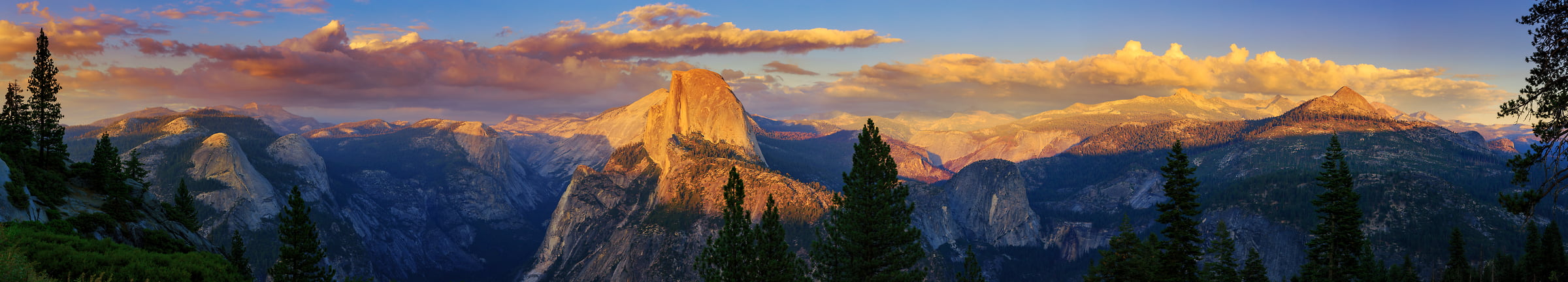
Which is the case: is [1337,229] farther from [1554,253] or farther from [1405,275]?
[1405,275]

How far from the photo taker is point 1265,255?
192 meters

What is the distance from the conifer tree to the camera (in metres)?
52.9

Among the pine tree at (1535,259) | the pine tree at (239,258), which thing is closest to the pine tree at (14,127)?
the pine tree at (239,258)

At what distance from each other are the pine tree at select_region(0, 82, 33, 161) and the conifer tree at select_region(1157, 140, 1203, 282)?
276ft

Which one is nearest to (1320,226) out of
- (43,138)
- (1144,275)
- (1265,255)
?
(1144,275)

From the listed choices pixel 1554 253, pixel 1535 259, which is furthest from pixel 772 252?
pixel 1535 259

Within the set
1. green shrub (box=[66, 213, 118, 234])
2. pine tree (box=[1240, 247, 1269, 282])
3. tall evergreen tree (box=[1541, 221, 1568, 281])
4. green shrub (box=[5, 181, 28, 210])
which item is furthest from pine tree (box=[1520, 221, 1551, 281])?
green shrub (box=[5, 181, 28, 210])

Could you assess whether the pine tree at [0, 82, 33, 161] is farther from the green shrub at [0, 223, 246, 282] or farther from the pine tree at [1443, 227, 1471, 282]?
the pine tree at [1443, 227, 1471, 282]

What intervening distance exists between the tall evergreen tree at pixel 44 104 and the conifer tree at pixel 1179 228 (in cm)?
8943

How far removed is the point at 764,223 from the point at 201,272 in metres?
29.3

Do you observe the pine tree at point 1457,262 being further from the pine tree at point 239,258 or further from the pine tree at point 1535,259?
the pine tree at point 239,258

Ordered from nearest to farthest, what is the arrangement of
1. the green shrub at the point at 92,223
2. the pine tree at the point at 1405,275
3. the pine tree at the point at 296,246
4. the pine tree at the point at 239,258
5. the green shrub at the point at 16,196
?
the green shrub at the point at 16,196, the green shrub at the point at 92,223, the pine tree at the point at 296,246, the pine tree at the point at 239,258, the pine tree at the point at 1405,275

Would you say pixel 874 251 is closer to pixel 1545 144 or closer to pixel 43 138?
pixel 1545 144

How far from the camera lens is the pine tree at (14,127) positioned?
193 feet
